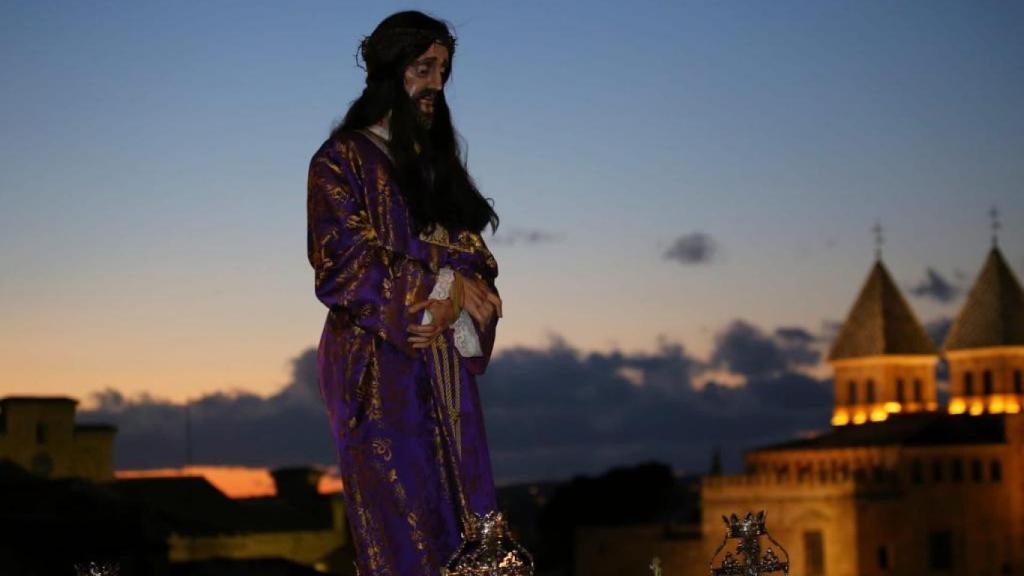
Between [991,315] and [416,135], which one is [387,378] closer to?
[416,135]

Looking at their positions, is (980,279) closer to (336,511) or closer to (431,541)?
(336,511)

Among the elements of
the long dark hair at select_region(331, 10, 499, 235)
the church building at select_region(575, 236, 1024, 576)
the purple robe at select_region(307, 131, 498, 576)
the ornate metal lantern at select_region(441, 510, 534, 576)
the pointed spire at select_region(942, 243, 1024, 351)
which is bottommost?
the ornate metal lantern at select_region(441, 510, 534, 576)

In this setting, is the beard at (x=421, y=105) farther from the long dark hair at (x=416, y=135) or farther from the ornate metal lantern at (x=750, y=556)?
the ornate metal lantern at (x=750, y=556)

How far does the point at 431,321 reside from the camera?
5.80m

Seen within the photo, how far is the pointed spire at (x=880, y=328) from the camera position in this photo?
3076 inches

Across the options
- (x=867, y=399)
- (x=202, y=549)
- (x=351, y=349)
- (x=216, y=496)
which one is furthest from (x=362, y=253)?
(x=867, y=399)

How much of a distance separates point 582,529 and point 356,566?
65.4 metres

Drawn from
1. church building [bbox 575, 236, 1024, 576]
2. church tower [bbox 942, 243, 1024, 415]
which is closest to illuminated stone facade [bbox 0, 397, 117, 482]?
church building [bbox 575, 236, 1024, 576]

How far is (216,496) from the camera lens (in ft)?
146

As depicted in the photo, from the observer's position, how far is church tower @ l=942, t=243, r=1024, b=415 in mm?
74688

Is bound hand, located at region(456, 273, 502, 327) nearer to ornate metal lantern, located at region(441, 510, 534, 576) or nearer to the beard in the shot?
the beard

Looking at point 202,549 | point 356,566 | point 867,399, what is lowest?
point 356,566

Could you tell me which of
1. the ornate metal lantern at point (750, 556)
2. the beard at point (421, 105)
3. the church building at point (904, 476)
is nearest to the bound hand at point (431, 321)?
the beard at point (421, 105)

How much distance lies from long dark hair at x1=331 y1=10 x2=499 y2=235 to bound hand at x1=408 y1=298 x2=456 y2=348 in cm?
28
